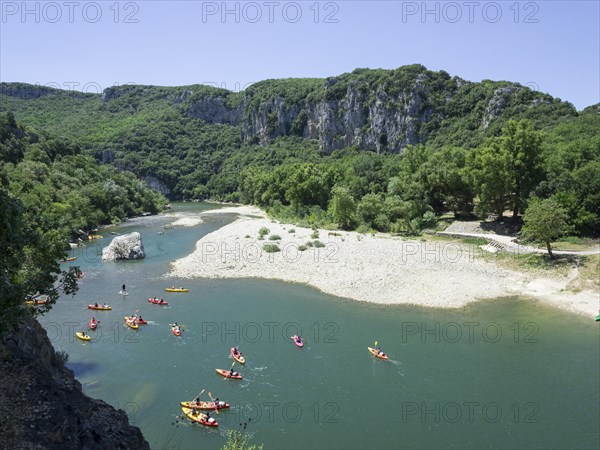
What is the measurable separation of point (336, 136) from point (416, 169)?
10046cm

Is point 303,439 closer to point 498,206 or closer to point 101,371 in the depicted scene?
point 101,371

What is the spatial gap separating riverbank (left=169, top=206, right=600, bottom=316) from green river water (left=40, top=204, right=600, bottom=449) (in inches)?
94.3

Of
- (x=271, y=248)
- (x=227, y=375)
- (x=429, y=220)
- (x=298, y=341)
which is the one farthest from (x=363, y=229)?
(x=227, y=375)

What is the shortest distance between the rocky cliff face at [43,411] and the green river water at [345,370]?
176 inches

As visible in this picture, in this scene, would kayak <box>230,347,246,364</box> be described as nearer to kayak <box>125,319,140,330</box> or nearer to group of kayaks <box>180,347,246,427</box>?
group of kayaks <box>180,347,246,427</box>

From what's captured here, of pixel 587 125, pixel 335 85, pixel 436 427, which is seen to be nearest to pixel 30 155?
pixel 436 427

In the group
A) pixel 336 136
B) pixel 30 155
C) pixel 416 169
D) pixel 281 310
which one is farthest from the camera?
pixel 336 136

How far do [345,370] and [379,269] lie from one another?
2139 cm

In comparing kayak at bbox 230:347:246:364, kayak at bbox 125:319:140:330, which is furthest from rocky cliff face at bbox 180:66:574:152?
kayak at bbox 125:319:140:330

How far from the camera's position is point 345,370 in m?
27.2

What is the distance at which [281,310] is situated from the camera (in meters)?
37.7

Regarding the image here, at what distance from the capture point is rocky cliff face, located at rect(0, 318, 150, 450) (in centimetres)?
1361

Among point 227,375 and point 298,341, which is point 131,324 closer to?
point 227,375

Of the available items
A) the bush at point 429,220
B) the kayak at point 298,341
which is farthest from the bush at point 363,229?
the kayak at point 298,341
